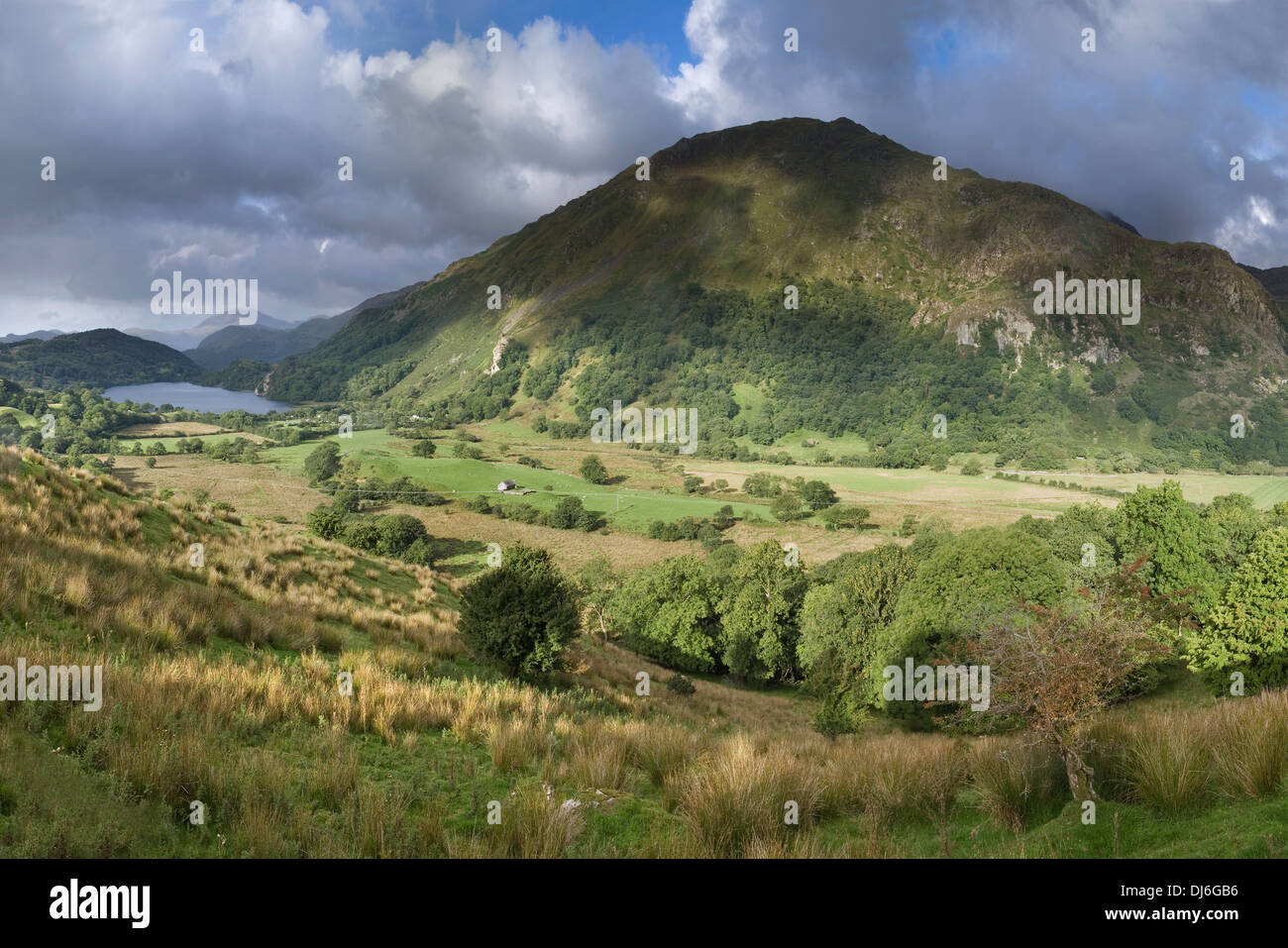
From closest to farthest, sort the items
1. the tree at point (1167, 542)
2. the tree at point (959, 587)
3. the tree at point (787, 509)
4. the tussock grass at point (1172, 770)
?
the tussock grass at point (1172, 770) → the tree at point (959, 587) → the tree at point (1167, 542) → the tree at point (787, 509)

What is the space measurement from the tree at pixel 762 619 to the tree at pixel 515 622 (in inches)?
1332

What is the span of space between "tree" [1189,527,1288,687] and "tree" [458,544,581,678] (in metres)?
24.7

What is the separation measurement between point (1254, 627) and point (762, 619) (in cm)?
3022

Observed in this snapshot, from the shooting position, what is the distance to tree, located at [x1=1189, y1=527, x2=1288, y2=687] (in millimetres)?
20859

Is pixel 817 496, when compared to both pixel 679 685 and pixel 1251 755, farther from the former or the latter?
pixel 1251 755

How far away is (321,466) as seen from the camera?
4584 inches

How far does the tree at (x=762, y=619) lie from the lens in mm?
46719

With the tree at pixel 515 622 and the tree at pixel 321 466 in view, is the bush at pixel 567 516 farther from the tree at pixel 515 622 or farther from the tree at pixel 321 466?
the tree at pixel 515 622

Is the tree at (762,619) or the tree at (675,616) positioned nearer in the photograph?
the tree at (762,619)

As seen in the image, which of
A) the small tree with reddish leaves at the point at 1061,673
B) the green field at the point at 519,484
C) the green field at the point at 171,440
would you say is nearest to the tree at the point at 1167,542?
the small tree with reddish leaves at the point at 1061,673

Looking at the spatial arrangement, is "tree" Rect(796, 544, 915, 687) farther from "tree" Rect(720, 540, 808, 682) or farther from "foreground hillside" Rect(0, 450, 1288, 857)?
"foreground hillside" Rect(0, 450, 1288, 857)

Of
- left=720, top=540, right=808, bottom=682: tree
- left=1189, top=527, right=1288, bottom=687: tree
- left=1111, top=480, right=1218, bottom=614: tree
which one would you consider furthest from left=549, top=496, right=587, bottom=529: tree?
left=1189, top=527, right=1288, bottom=687: tree
